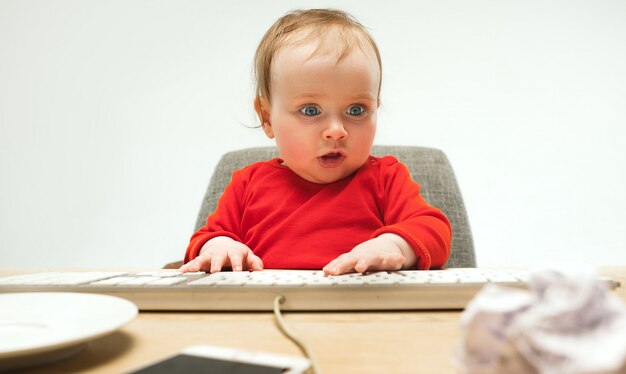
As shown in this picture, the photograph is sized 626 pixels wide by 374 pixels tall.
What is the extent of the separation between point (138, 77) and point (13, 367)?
2.02 m

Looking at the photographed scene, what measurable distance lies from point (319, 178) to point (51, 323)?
0.68m

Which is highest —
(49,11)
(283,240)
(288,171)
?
(49,11)

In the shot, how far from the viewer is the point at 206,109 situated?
2.14 m

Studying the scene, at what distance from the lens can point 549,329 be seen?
19 cm

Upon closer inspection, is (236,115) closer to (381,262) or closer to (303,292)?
(381,262)

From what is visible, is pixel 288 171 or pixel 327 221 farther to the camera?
pixel 288 171

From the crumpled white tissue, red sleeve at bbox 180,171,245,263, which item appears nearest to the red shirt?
red sleeve at bbox 180,171,245,263

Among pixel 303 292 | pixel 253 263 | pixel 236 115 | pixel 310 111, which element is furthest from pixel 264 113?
pixel 236 115

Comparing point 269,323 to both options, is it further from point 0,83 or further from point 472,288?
point 0,83

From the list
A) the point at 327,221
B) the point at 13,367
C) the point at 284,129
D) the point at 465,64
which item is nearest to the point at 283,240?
the point at 327,221

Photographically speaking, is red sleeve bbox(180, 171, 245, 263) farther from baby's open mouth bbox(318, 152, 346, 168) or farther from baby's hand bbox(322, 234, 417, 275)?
baby's hand bbox(322, 234, 417, 275)

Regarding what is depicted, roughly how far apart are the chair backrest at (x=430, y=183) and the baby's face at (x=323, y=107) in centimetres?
38

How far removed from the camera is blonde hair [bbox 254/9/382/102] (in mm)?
932

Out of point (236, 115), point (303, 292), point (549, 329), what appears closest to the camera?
point (549, 329)
